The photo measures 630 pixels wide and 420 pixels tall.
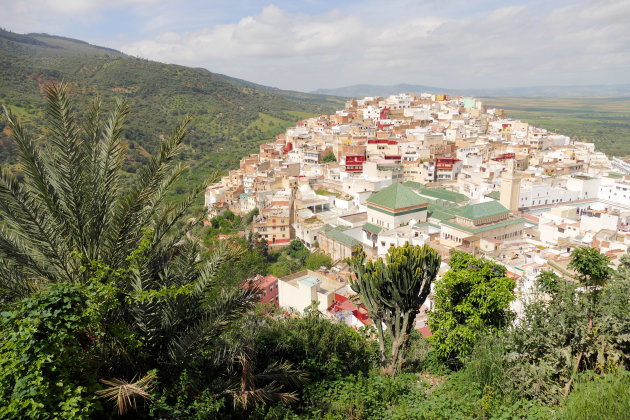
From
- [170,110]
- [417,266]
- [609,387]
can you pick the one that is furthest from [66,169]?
[170,110]

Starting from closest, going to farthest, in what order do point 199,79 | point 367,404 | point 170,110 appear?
point 367,404 → point 170,110 → point 199,79

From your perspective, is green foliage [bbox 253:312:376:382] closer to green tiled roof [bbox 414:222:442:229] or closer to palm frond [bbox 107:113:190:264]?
palm frond [bbox 107:113:190:264]

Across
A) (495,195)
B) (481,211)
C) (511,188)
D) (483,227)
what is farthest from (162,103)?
(483,227)

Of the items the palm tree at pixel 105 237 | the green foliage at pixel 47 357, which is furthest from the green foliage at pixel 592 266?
the green foliage at pixel 47 357

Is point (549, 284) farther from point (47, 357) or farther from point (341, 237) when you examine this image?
point (341, 237)

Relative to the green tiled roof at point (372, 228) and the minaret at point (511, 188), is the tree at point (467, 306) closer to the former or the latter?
the green tiled roof at point (372, 228)

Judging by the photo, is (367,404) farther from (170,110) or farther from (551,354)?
(170,110)

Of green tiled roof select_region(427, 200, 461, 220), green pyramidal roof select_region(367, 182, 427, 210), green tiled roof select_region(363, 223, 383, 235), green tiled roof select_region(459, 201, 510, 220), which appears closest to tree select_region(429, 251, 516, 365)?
green tiled roof select_region(459, 201, 510, 220)
